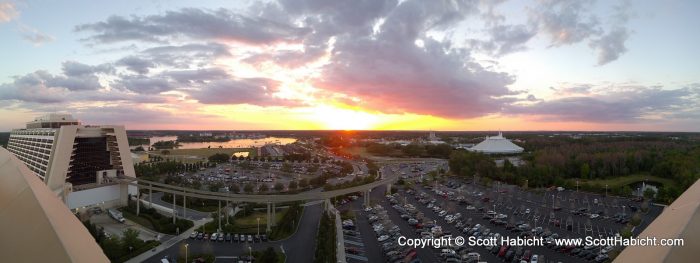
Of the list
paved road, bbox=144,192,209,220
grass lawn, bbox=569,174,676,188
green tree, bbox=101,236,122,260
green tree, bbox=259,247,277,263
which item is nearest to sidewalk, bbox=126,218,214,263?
green tree, bbox=101,236,122,260

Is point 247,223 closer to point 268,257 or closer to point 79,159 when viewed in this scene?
point 268,257

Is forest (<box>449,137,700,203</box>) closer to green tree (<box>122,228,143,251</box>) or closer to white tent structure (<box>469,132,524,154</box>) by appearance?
white tent structure (<box>469,132,524,154</box>)

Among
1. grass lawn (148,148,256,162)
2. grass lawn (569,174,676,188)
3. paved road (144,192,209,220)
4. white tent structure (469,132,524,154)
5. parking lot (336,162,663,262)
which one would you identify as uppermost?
white tent structure (469,132,524,154)

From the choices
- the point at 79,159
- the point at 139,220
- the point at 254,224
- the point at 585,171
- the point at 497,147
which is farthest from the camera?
the point at 497,147

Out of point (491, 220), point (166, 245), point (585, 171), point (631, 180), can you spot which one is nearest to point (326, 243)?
point (166, 245)

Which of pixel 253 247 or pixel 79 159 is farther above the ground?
pixel 79 159

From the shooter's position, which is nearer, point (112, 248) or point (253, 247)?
point (112, 248)

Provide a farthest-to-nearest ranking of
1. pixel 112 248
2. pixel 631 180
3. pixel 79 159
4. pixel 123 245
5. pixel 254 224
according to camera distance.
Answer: pixel 631 180, pixel 79 159, pixel 254 224, pixel 123 245, pixel 112 248

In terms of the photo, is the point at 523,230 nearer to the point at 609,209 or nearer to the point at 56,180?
the point at 609,209

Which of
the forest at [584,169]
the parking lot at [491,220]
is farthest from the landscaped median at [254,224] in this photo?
the forest at [584,169]

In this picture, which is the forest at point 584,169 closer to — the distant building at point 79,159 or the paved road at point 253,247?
the paved road at point 253,247
